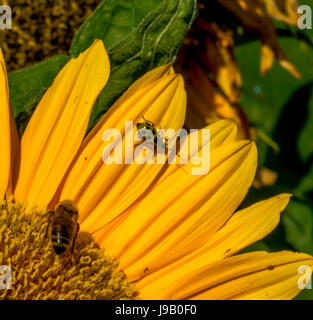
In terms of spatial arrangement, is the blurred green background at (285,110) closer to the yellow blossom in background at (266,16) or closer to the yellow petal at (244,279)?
the yellow blossom in background at (266,16)

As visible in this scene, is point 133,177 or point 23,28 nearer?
point 133,177

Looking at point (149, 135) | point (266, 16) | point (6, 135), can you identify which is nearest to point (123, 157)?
point (149, 135)

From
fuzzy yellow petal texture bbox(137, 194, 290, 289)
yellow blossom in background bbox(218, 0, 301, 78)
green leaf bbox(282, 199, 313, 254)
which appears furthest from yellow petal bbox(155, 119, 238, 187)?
green leaf bbox(282, 199, 313, 254)

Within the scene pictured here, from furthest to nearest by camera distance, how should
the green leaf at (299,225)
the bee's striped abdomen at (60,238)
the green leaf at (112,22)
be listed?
the green leaf at (299,225)
the green leaf at (112,22)
the bee's striped abdomen at (60,238)

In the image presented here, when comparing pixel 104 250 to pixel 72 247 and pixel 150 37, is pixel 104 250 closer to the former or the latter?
pixel 72 247

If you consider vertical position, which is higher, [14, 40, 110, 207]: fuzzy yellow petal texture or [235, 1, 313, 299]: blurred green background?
[235, 1, 313, 299]: blurred green background

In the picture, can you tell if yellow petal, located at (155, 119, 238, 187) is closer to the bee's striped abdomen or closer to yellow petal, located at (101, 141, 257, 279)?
yellow petal, located at (101, 141, 257, 279)

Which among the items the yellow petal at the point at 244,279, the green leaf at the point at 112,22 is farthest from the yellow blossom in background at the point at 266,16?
the yellow petal at the point at 244,279
